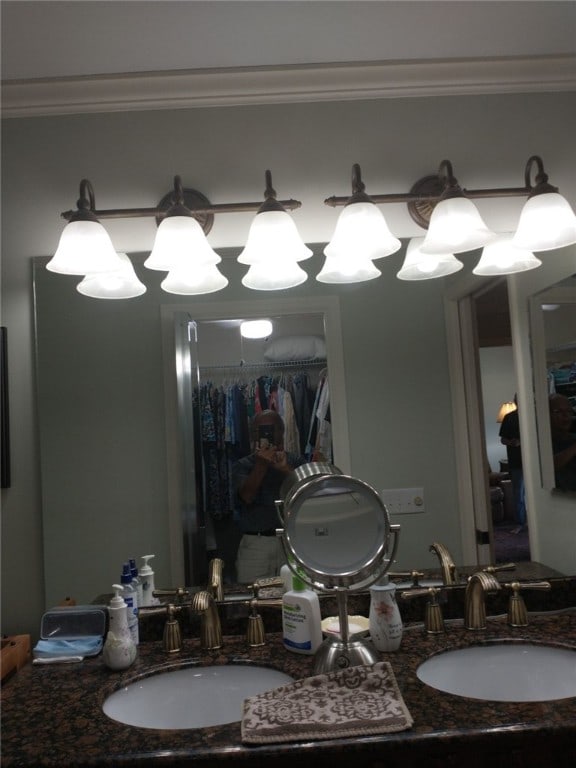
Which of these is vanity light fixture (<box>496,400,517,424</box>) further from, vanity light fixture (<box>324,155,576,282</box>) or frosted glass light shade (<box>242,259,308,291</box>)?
frosted glass light shade (<box>242,259,308,291</box>)

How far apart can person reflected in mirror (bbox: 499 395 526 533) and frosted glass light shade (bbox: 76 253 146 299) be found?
1.08 meters

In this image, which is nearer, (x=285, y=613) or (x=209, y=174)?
(x=285, y=613)

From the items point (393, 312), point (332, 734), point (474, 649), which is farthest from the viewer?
point (393, 312)

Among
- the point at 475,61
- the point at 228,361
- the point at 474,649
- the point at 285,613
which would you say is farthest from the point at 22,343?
the point at 475,61

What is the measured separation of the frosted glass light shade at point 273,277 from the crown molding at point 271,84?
0.49 meters

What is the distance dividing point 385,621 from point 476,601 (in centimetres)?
25

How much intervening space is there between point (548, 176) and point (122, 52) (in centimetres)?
122

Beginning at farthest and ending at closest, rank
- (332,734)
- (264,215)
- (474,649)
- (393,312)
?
(393,312) < (264,215) < (474,649) < (332,734)

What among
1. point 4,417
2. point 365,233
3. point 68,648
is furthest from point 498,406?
point 4,417

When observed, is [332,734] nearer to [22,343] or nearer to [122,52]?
[22,343]

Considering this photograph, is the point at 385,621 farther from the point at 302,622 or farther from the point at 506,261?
the point at 506,261

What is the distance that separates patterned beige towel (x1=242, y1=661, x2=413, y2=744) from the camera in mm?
971

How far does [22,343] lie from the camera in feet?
5.40

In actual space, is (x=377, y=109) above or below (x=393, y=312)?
above
